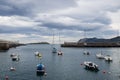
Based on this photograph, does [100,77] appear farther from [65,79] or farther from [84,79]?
[65,79]

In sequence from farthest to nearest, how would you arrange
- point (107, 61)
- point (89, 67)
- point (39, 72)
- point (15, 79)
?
point (107, 61), point (89, 67), point (39, 72), point (15, 79)

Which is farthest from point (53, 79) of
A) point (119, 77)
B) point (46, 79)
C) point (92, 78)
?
point (119, 77)

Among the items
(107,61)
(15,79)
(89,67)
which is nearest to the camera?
(15,79)

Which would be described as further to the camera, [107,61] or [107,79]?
[107,61]

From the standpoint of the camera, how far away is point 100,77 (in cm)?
8800

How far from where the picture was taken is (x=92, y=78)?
3391 inches

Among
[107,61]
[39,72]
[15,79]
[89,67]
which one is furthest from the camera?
[107,61]

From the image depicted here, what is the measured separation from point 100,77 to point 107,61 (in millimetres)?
57510

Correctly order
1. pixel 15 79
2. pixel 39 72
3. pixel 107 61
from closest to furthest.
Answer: pixel 15 79
pixel 39 72
pixel 107 61

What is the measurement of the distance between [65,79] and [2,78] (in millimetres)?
21078

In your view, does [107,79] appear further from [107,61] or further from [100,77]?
[107,61]

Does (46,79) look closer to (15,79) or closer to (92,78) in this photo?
(15,79)

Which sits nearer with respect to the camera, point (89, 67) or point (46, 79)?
point (46, 79)

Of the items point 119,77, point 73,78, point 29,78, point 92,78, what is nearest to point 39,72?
point 29,78
